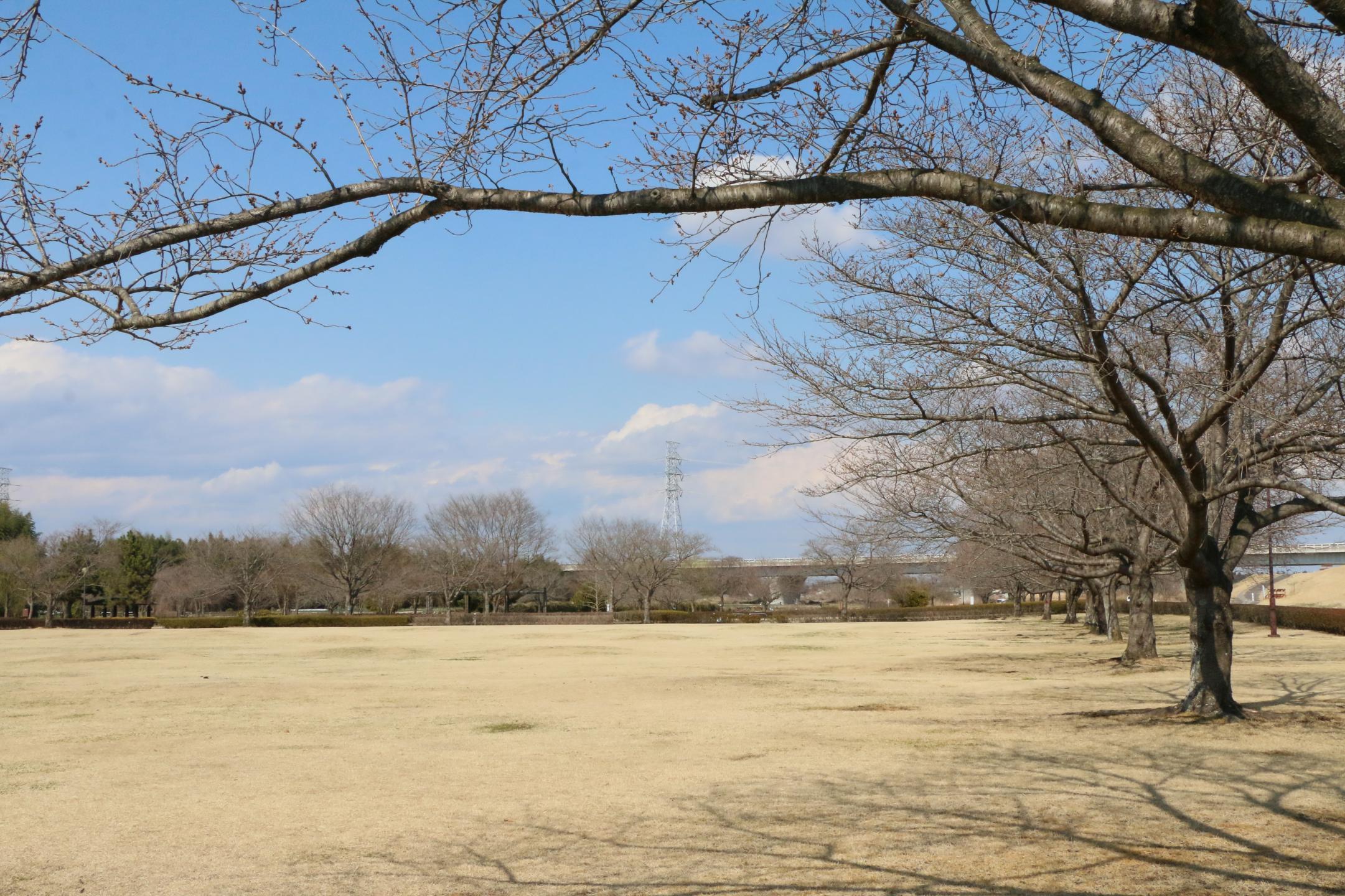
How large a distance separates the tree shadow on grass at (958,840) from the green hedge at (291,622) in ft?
169

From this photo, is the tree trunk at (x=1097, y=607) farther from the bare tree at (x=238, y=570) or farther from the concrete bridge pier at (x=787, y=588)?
the concrete bridge pier at (x=787, y=588)

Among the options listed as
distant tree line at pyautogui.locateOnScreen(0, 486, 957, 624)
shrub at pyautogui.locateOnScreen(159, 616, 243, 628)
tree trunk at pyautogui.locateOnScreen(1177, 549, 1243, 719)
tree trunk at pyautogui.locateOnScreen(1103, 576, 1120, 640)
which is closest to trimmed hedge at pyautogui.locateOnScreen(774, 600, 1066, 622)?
distant tree line at pyautogui.locateOnScreen(0, 486, 957, 624)

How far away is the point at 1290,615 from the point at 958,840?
43.6m

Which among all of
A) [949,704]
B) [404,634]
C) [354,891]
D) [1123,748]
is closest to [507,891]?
[354,891]

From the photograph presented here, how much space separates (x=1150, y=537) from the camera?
2208 centimetres

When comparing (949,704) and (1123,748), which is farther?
(949,704)

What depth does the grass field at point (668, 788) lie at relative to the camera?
21.2 feet

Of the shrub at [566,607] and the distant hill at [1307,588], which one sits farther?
the shrub at [566,607]

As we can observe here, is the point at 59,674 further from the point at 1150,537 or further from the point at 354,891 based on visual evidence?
the point at 1150,537

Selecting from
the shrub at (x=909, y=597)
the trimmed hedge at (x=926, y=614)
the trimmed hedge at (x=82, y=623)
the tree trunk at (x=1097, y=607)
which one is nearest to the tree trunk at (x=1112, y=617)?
the tree trunk at (x=1097, y=607)

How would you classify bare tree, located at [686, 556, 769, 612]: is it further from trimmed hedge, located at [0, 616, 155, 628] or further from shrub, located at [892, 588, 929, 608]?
trimmed hedge, located at [0, 616, 155, 628]

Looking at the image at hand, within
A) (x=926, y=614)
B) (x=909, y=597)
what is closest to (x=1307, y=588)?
(x=926, y=614)

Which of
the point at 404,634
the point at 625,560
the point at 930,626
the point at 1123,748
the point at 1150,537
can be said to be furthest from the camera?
the point at 625,560

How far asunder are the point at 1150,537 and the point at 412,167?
21.0 meters
